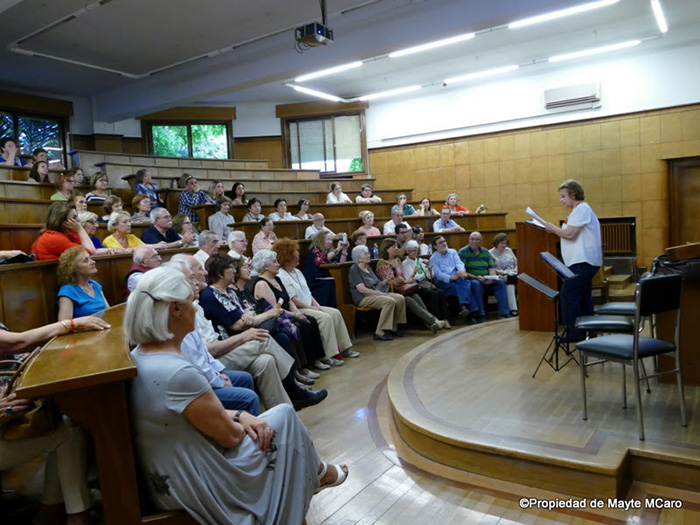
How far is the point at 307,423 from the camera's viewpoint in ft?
9.89

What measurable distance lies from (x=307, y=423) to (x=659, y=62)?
8.08 m

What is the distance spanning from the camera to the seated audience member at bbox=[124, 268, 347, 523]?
4.54ft

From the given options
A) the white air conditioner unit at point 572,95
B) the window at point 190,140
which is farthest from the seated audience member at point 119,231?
the white air conditioner unit at point 572,95

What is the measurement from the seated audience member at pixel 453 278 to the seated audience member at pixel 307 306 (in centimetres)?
174

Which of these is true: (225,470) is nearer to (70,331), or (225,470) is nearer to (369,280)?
(70,331)

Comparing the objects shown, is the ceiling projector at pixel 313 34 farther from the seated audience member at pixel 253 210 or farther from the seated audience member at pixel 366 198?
the seated audience member at pixel 366 198

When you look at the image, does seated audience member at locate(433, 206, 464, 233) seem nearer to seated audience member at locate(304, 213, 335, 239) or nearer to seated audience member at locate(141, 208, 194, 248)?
seated audience member at locate(304, 213, 335, 239)

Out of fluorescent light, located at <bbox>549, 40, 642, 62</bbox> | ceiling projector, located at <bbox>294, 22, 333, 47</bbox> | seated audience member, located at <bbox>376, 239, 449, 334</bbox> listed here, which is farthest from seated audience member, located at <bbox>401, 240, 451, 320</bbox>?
fluorescent light, located at <bbox>549, 40, 642, 62</bbox>

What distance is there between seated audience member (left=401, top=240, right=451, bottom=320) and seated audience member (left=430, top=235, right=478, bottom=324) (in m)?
0.10

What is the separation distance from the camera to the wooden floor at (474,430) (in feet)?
6.64

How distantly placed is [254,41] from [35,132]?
4.72 m

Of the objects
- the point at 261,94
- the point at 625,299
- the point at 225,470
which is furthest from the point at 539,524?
the point at 261,94

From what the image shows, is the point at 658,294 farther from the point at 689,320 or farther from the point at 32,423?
the point at 32,423

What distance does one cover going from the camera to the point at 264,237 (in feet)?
17.6
